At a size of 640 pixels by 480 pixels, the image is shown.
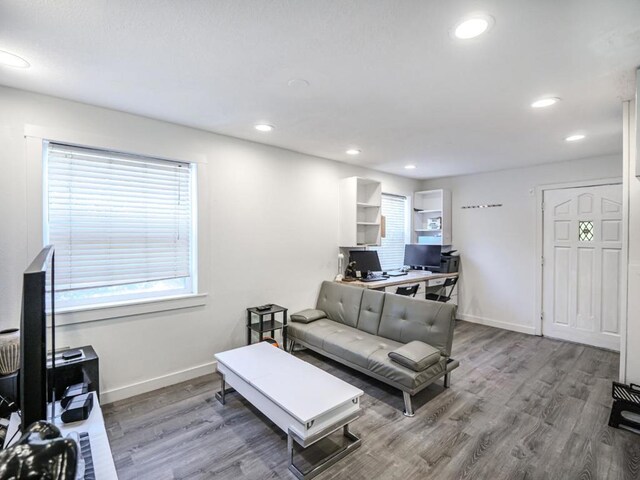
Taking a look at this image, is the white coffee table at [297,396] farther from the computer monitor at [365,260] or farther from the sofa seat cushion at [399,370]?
the computer monitor at [365,260]

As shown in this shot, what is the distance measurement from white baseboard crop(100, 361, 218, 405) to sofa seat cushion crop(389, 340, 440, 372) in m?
1.87

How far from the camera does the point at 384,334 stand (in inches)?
125

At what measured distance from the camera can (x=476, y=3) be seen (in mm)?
1327

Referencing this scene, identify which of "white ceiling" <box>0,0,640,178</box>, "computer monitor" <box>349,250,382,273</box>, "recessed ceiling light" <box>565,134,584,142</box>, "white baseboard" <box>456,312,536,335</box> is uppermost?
"recessed ceiling light" <box>565,134,584,142</box>

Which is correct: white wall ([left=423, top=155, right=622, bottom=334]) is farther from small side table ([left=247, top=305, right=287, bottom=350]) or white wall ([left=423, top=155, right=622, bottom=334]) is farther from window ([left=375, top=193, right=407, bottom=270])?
small side table ([left=247, top=305, right=287, bottom=350])

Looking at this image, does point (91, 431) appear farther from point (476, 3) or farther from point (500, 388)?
point (500, 388)

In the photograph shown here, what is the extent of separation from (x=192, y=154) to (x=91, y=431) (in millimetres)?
2302

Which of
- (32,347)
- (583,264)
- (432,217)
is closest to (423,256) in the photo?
(432,217)

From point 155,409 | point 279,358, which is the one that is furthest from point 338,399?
point 155,409

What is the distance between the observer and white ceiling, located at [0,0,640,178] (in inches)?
55.0

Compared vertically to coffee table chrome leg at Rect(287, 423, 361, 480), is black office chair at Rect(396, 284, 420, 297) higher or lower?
higher

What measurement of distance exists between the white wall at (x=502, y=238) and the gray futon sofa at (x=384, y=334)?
2535 millimetres

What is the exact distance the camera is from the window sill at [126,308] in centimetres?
237

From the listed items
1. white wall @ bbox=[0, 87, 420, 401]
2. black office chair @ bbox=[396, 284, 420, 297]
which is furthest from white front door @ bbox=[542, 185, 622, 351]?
white wall @ bbox=[0, 87, 420, 401]
